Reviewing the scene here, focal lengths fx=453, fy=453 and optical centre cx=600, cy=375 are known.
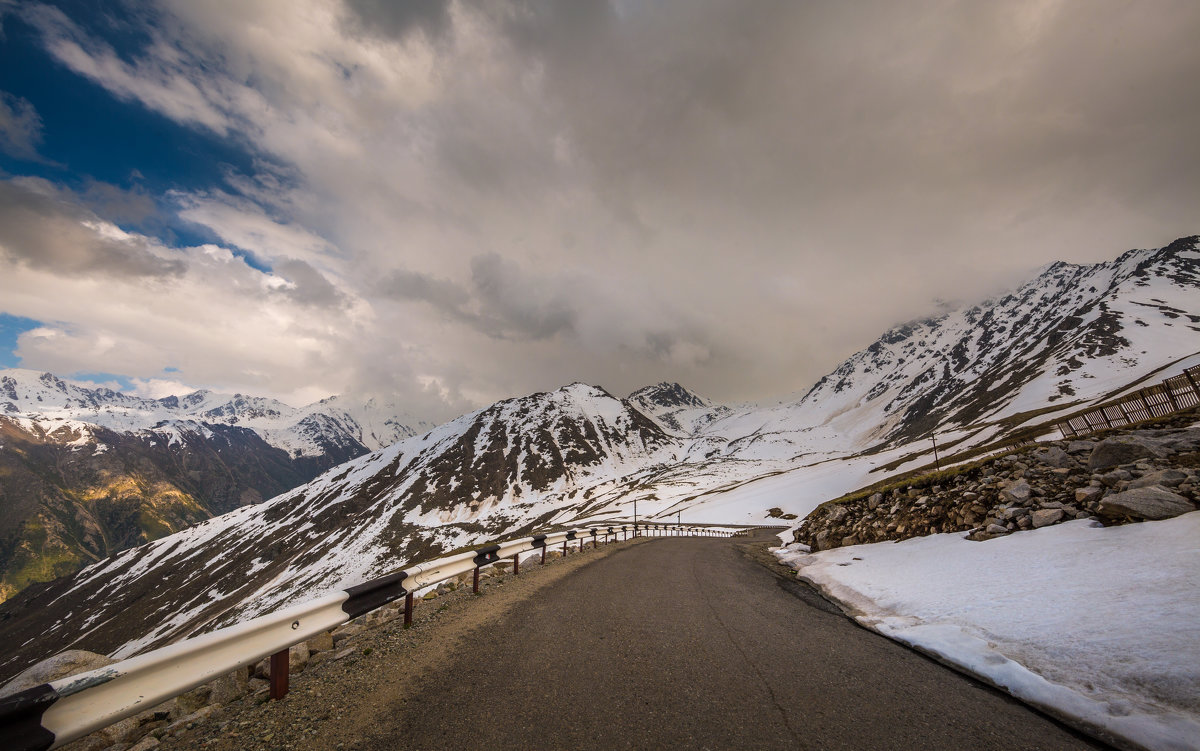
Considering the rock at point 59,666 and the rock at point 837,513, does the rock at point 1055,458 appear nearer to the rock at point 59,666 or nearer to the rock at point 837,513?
the rock at point 837,513

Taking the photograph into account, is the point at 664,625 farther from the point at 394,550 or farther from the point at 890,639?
the point at 394,550

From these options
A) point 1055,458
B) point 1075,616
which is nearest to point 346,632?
point 1075,616

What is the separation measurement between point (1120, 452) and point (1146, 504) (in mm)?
3423

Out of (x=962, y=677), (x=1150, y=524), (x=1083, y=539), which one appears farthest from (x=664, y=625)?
(x=1150, y=524)

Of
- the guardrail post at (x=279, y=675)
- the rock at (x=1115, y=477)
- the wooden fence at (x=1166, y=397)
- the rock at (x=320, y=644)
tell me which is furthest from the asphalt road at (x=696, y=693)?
the wooden fence at (x=1166, y=397)

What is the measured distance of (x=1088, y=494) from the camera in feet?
34.1

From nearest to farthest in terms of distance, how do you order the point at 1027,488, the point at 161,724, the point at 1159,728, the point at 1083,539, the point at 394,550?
1. the point at 1159,728
2. the point at 161,724
3. the point at 1083,539
4. the point at 1027,488
5. the point at 394,550

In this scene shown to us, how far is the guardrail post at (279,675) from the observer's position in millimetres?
5516

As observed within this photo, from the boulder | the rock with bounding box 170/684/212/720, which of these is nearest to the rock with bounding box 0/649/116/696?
the rock with bounding box 170/684/212/720

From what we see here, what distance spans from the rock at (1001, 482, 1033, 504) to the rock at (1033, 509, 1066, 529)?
102 cm

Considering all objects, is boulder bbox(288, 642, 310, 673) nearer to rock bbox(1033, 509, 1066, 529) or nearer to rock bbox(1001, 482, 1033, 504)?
rock bbox(1033, 509, 1066, 529)

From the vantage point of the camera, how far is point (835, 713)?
473 cm

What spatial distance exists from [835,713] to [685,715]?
1578 millimetres

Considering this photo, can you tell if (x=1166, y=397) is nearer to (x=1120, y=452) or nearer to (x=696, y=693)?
(x=1120, y=452)
